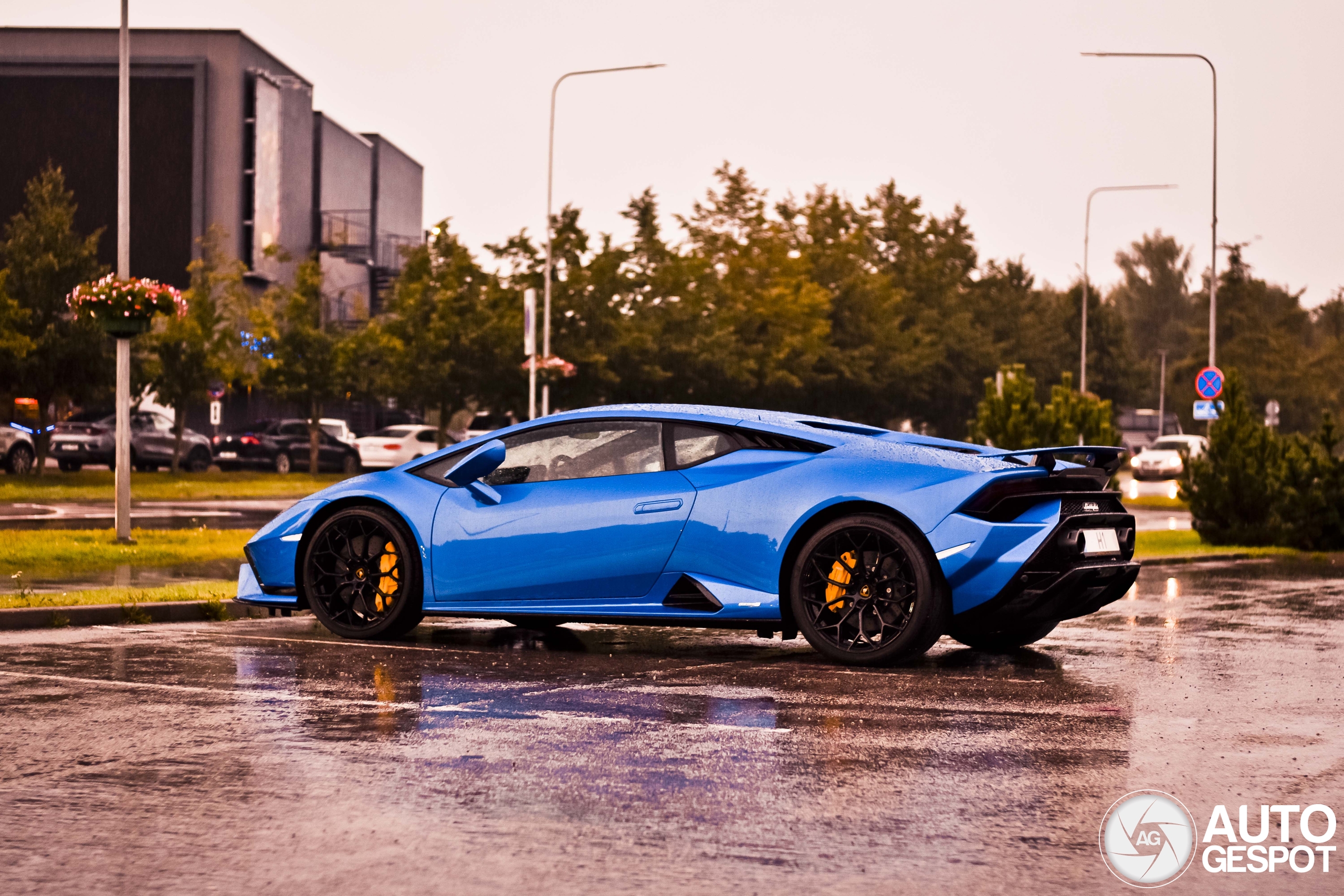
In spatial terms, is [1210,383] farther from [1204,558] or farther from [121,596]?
[121,596]

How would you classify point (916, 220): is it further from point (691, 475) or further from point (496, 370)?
point (691, 475)

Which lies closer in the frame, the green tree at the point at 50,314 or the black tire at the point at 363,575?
the black tire at the point at 363,575

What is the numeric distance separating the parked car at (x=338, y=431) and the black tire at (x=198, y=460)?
395cm

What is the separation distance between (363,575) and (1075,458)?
13.5 ft

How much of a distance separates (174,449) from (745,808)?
37926mm

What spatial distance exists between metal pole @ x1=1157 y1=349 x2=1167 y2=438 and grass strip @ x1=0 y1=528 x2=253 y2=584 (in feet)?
298

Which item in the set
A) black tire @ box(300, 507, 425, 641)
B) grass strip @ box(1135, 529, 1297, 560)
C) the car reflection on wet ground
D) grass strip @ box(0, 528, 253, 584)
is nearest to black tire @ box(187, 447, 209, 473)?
grass strip @ box(0, 528, 253, 584)

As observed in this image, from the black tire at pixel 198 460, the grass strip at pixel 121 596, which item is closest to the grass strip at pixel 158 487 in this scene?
the black tire at pixel 198 460

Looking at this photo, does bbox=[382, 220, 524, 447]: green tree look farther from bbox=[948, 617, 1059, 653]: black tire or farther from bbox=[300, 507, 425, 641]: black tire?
bbox=[948, 617, 1059, 653]: black tire

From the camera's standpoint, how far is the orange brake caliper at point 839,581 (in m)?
8.29

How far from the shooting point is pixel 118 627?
10344 mm

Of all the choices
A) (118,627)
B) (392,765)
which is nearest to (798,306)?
(118,627)

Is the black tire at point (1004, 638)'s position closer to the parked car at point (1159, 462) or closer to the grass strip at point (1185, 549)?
Result: the grass strip at point (1185, 549)

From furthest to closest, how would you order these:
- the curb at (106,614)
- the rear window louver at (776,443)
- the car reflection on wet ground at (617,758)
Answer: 1. the curb at (106,614)
2. the rear window louver at (776,443)
3. the car reflection on wet ground at (617,758)
